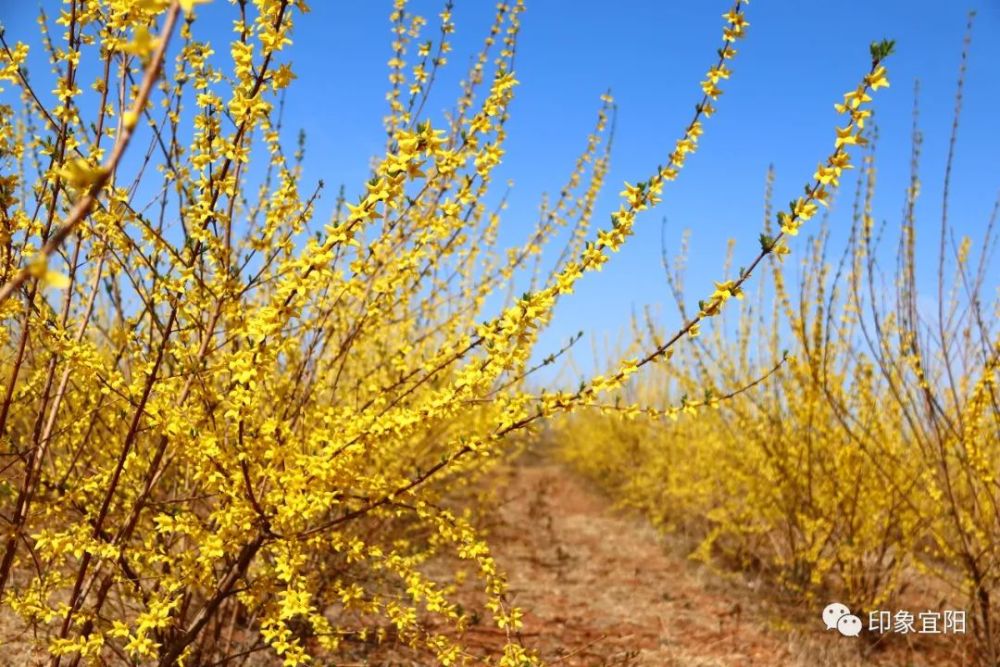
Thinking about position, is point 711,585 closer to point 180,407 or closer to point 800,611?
point 800,611

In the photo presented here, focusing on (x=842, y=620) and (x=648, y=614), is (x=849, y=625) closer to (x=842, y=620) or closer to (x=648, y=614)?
(x=842, y=620)

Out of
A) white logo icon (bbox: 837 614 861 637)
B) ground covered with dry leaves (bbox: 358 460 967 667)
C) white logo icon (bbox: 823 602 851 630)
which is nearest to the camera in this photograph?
ground covered with dry leaves (bbox: 358 460 967 667)

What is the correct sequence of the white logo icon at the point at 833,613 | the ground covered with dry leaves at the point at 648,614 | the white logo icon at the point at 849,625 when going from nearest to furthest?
1. the ground covered with dry leaves at the point at 648,614
2. the white logo icon at the point at 849,625
3. the white logo icon at the point at 833,613

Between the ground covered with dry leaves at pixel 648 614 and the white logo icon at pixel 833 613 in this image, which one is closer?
the ground covered with dry leaves at pixel 648 614

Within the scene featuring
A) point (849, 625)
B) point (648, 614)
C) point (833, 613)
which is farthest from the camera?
point (648, 614)

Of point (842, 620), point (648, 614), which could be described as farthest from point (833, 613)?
point (648, 614)

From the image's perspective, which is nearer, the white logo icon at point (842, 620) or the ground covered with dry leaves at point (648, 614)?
the ground covered with dry leaves at point (648, 614)

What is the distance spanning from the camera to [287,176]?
228cm

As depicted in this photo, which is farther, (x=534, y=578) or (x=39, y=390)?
(x=534, y=578)

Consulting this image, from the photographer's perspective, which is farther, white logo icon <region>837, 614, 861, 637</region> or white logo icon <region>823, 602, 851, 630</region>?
white logo icon <region>823, 602, 851, 630</region>

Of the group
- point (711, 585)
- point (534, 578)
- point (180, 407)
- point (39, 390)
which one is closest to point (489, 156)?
point (180, 407)

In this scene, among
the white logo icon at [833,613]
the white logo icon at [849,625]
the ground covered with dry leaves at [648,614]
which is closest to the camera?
the ground covered with dry leaves at [648,614]

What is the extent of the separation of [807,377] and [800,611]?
1.96 metres

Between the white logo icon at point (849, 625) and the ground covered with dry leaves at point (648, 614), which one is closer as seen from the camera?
the ground covered with dry leaves at point (648, 614)
